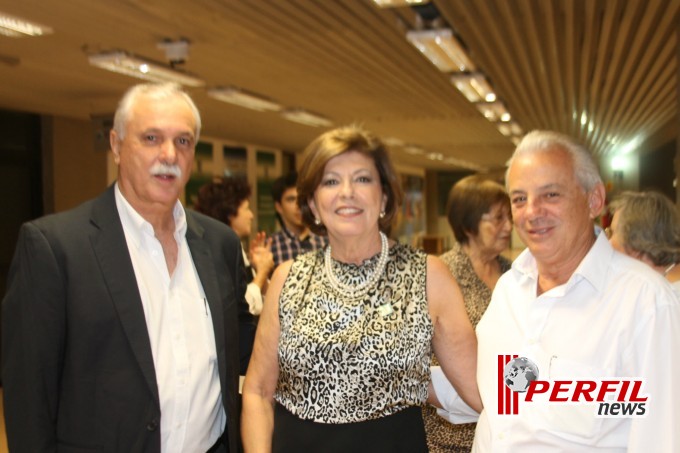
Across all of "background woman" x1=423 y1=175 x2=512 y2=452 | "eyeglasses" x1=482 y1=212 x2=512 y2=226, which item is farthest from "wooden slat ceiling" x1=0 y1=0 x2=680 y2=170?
"eyeglasses" x1=482 y1=212 x2=512 y2=226

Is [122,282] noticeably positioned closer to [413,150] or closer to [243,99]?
[243,99]

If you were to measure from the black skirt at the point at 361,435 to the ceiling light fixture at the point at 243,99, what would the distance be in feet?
20.1

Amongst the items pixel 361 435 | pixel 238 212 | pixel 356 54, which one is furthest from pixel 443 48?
pixel 361 435

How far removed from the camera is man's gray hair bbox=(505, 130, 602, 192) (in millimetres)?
1859

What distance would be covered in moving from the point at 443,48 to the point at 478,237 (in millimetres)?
2684

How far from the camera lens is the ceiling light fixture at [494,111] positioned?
29.5ft

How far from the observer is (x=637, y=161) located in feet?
58.9

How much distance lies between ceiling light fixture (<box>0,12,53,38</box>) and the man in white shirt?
4250 mm

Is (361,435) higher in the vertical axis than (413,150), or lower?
lower

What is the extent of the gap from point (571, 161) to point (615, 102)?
848 cm

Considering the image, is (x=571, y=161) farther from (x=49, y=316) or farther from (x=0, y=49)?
(x=0, y=49)

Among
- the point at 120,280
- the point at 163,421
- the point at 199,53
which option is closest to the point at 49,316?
the point at 120,280

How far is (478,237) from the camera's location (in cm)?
341

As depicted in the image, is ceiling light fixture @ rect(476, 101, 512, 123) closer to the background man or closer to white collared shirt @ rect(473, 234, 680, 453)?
the background man
